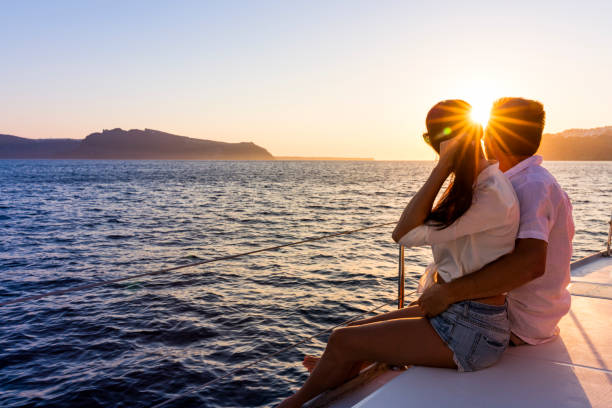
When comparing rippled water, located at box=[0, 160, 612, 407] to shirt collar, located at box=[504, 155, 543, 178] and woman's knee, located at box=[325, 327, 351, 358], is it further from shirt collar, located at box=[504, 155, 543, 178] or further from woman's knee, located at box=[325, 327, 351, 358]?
shirt collar, located at box=[504, 155, 543, 178]

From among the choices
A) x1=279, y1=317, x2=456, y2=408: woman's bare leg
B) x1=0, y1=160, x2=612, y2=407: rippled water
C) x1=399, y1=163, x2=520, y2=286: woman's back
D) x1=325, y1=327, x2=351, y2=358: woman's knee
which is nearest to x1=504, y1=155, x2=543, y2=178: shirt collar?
x1=399, y1=163, x2=520, y2=286: woman's back

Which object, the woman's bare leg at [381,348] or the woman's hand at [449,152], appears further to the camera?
the woman's bare leg at [381,348]

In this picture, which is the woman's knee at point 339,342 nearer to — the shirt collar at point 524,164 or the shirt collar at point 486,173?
the shirt collar at point 486,173

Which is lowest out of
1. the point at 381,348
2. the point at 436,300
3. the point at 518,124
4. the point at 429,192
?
the point at 381,348

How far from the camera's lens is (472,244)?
1.65 metres

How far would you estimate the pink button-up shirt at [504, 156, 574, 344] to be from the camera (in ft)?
5.46

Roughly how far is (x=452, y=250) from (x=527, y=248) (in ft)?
0.89

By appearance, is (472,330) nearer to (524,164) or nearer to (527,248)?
(527,248)

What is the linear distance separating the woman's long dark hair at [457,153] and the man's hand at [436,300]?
27cm

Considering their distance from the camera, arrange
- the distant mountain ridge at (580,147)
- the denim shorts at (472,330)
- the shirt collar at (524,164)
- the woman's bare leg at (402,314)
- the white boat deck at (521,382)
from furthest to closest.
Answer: the distant mountain ridge at (580,147), the woman's bare leg at (402,314), the shirt collar at (524,164), the denim shorts at (472,330), the white boat deck at (521,382)

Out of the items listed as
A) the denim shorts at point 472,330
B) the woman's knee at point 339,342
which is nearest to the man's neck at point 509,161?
the denim shorts at point 472,330

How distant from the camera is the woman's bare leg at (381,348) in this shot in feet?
5.57

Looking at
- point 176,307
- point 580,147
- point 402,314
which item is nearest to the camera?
point 402,314

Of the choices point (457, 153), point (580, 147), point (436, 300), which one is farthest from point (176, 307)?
point (580, 147)
